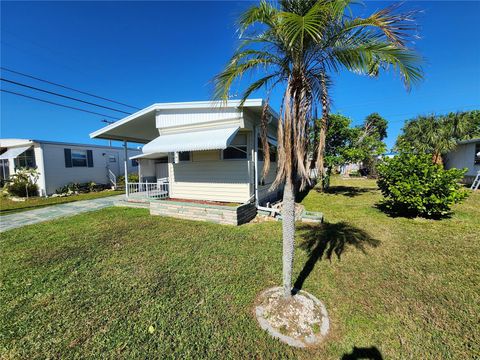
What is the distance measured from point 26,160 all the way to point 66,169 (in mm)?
2866

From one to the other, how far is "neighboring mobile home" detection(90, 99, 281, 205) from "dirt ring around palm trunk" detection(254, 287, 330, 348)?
4990mm

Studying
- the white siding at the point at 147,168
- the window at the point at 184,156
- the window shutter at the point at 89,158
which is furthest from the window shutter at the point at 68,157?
the window at the point at 184,156

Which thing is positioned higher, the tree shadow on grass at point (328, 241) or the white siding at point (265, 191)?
the white siding at point (265, 191)

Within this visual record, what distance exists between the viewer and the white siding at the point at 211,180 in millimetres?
8508

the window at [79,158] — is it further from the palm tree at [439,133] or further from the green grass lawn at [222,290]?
the palm tree at [439,133]

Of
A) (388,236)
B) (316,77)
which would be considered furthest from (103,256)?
(388,236)

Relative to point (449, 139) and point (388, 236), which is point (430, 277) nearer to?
point (388, 236)

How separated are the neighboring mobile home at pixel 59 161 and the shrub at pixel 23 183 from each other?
0.40 m

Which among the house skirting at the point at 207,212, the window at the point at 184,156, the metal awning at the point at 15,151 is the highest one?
the metal awning at the point at 15,151

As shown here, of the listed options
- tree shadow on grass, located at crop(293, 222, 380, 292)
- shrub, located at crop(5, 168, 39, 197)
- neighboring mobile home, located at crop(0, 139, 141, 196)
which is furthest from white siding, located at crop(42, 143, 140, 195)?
tree shadow on grass, located at crop(293, 222, 380, 292)

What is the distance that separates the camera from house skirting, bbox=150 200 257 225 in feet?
23.7

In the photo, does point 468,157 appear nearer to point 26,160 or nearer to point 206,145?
point 206,145

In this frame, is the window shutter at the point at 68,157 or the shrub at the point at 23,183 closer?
the shrub at the point at 23,183

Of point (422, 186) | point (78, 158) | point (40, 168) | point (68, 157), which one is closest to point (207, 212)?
point (422, 186)
